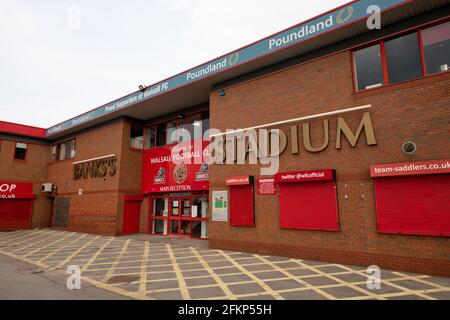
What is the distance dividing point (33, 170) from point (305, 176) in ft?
74.7

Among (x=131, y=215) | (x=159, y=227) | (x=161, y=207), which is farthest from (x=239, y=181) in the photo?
(x=131, y=215)

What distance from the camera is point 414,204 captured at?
7.84 m

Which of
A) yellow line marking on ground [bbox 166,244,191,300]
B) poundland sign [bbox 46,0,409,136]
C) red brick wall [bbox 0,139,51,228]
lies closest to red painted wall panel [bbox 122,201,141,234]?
poundland sign [bbox 46,0,409,136]

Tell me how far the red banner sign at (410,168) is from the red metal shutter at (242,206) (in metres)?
4.58

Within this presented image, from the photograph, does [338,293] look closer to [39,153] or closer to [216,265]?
[216,265]

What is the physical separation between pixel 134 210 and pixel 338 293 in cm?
1414

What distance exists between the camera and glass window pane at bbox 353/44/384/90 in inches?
356

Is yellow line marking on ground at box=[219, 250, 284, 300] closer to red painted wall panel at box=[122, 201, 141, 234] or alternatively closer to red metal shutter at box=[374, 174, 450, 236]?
red metal shutter at box=[374, 174, 450, 236]

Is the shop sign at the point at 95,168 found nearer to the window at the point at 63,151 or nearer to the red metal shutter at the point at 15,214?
the window at the point at 63,151

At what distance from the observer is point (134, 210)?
57.5 ft

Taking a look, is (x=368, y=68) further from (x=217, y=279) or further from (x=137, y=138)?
(x=137, y=138)

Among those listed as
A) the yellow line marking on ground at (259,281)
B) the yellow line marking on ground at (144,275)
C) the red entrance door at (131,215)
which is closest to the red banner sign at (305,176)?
the yellow line marking on ground at (259,281)

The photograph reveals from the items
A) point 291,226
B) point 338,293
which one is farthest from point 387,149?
point 338,293

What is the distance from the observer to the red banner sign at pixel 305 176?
364 inches
